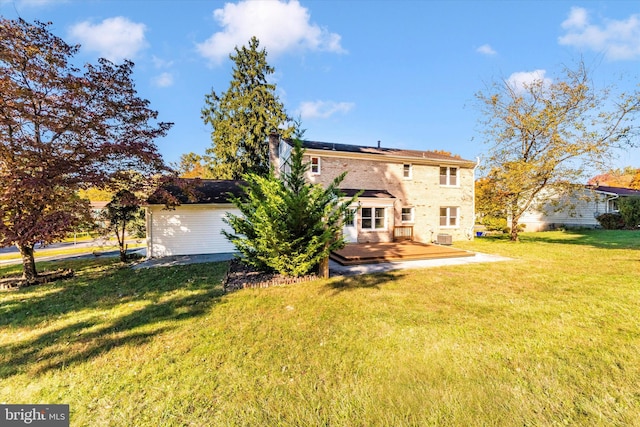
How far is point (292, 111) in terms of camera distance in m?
28.2

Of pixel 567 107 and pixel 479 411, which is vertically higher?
pixel 567 107

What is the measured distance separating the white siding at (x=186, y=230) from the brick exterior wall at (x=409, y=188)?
20.6ft

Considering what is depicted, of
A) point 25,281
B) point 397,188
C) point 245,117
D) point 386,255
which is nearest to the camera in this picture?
point 25,281

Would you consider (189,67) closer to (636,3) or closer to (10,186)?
(10,186)

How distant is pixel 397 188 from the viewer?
16.4 meters

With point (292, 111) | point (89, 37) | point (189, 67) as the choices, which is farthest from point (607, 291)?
point (292, 111)

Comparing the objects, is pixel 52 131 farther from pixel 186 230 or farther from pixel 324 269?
pixel 324 269

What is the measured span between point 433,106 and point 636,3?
9753mm

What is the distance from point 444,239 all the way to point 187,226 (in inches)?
590

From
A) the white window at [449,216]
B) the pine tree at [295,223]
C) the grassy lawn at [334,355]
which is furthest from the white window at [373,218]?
the grassy lawn at [334,355]

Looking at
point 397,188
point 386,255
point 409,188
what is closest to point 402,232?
point 397,188

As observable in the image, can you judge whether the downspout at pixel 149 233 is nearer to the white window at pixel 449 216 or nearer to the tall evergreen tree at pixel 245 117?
the tall evergreen tree at pixel 245 117

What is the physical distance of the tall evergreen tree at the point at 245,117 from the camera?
25547mm

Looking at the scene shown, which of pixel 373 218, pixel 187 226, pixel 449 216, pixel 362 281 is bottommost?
pixel 362 281
